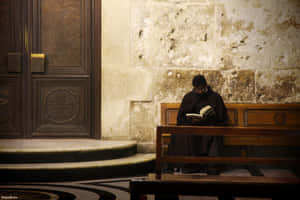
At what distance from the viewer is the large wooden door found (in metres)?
6.59

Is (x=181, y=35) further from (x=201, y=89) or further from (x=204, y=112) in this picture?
(x=204, y=112)

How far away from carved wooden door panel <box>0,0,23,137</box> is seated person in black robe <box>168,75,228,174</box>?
268 centimetres

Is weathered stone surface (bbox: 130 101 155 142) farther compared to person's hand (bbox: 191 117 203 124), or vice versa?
weathered stone surface (bbox: 130 101 155 142)

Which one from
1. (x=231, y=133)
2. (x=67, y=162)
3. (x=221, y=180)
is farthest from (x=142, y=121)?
(x=221, y=180)

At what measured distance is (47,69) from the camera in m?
6.65

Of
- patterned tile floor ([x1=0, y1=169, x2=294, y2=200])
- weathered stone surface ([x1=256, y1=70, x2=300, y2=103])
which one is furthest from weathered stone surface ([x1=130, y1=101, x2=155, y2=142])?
weathered stone surface ([x1=256, y1=70, x2=300, y2=103])

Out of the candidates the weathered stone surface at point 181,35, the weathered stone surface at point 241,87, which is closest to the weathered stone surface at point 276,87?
the weathered stone surface at point 241,87

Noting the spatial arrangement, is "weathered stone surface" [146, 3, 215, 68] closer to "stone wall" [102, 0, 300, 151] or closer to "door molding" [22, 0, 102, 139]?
"stone wall" [102, 0, 300, 151]

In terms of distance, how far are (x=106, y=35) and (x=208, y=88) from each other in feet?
6.04

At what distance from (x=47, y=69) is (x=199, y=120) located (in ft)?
8.97

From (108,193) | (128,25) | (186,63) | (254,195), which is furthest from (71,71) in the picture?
(254,195)

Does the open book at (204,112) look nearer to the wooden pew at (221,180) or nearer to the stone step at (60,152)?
the stone step at (60,152)

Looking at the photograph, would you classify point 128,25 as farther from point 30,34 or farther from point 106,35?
point 30,34

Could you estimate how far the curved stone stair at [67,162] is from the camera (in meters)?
4.78
